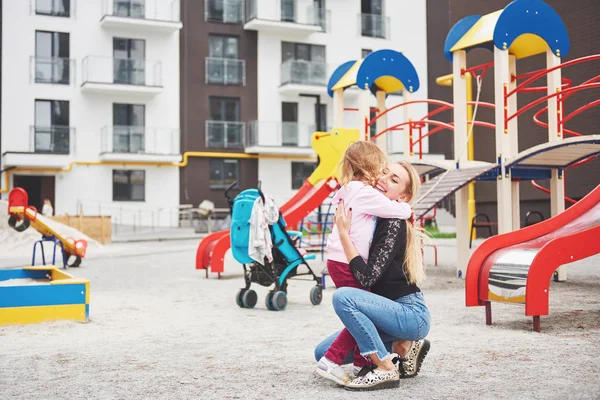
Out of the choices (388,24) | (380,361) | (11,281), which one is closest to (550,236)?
(380,361)

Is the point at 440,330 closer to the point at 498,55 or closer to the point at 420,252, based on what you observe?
the point at 420,252

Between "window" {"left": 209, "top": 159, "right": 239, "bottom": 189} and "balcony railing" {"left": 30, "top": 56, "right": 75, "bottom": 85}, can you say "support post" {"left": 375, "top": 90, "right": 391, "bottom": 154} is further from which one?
"balcony railing" {"left": 30, "top": 56, "right": 75, "bottom": 85}

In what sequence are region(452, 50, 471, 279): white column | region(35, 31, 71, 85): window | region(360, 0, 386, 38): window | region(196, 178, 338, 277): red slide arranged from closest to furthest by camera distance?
1. region(452, 50, 471, 279): white column
2. region(196, 178, 338, 277): red slide
3. region(35, 31, 71, 85): window
4. region(360, 0, 386, 38): window

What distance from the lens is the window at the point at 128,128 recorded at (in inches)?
1325

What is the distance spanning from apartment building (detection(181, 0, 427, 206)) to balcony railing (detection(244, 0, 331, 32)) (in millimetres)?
52

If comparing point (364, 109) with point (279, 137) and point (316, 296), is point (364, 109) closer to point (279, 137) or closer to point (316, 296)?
point (316, 296)

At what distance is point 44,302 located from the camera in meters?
7.22

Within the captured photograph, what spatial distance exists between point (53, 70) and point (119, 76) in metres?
2.96

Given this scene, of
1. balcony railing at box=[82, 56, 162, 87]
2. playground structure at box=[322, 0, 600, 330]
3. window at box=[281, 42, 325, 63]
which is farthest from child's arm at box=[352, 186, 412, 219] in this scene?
window at box=[281, 42, 325, 63]

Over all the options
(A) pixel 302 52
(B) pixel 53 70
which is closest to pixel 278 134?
(A) pixel 302 52

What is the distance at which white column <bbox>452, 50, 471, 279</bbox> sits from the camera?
11422 mm

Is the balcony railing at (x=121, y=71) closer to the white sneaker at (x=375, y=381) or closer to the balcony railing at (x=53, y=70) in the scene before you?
the balcony railing at (x=53, y=70)

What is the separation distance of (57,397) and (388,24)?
128 ft

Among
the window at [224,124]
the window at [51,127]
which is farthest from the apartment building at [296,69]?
the window at [51,127]
